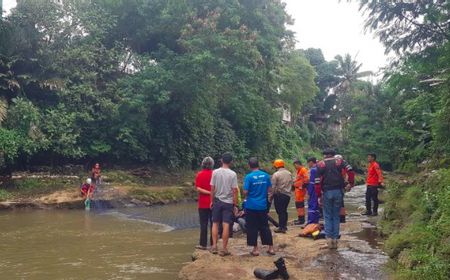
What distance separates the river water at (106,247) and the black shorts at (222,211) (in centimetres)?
117

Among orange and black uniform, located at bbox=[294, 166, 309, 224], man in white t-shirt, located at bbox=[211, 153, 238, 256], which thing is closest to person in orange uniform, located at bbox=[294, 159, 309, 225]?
orange and black uniform, located at bbox=[294, 166, 309, 224]

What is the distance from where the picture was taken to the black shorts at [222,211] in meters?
7.87

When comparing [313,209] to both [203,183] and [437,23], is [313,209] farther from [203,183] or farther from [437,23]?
[437,23]

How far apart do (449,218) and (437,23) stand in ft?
25.1

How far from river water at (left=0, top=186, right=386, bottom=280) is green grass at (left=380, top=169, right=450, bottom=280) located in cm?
41

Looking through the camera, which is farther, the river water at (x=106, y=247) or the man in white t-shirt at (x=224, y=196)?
the man in white t-shirt at (x=224, y=196)

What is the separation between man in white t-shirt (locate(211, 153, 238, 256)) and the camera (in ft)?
25.7

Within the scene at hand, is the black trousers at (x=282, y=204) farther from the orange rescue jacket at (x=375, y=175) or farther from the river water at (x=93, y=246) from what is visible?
the orange rescue jacket at (x=375, y=175)

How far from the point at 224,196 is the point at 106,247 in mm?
3800

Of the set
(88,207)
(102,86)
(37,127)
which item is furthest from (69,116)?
(88,207)

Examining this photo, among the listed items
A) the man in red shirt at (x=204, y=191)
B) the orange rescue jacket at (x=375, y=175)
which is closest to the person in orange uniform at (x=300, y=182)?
the orange rescue jacket at (x=375, y=175)

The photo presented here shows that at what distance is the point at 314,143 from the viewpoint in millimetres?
55938

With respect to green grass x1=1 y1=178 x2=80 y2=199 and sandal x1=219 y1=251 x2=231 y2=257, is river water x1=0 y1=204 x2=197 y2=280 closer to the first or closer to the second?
sandal x1=219 y1=251 x2=231 y2=257

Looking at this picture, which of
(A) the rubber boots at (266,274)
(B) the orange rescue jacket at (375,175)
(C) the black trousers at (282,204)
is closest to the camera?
(A) the rubber boots at (266,274)
